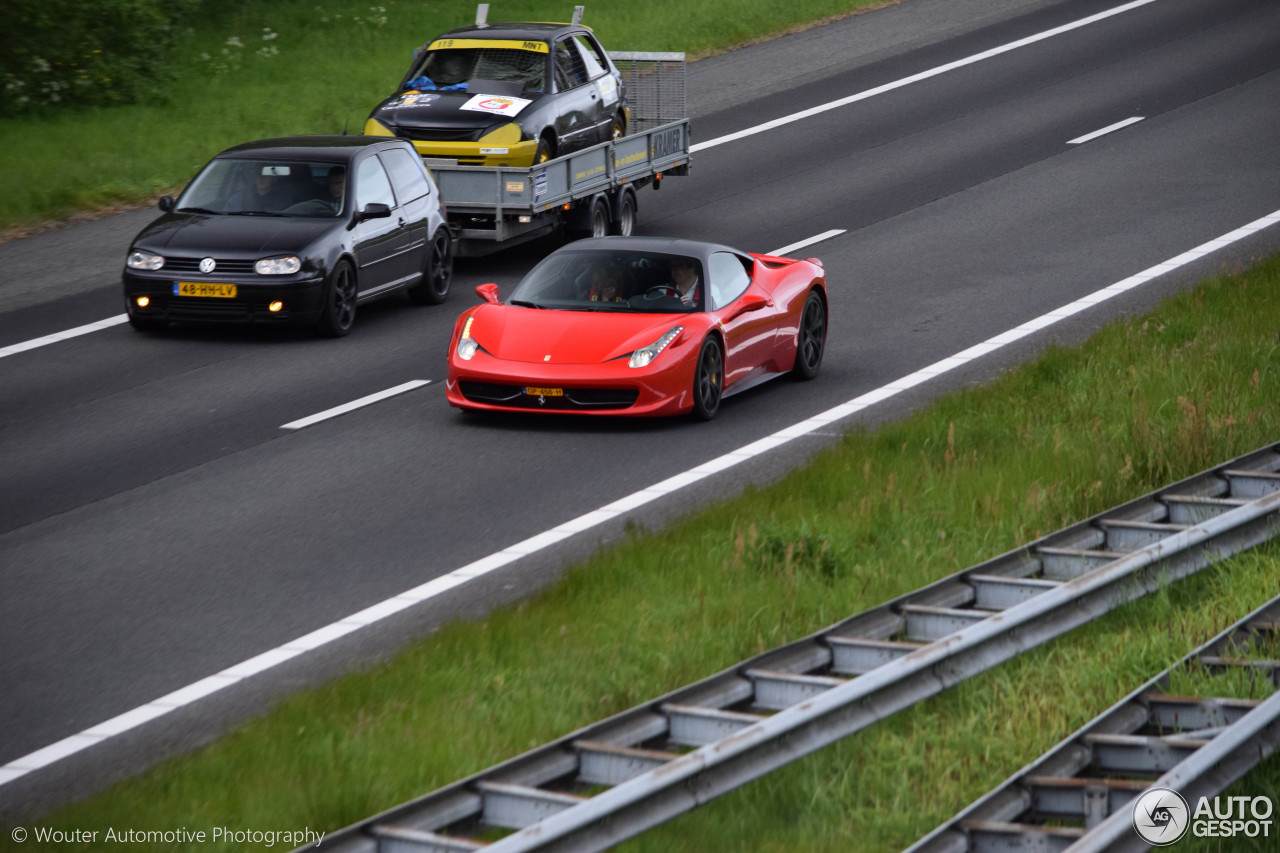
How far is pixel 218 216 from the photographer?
56.6ft

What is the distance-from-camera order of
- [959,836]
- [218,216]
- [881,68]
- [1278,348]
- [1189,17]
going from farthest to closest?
1. [1189,17]
2. [881,68]
3. [218,216]
4. [1278,348]
5. [959,836]

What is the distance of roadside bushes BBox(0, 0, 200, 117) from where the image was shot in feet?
89.0

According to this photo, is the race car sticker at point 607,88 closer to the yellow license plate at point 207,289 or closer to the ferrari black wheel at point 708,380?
the yellow license plate at point 207,289

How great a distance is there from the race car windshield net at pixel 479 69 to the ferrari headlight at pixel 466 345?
796 cm

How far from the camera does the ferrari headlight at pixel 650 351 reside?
13469mm

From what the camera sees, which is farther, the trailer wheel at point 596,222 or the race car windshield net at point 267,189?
the trailer wheel at point 596,222

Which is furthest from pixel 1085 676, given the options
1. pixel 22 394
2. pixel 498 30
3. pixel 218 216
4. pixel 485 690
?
pixel 498 30

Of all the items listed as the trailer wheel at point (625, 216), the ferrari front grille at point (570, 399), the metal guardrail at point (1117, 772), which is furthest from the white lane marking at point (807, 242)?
the metal guardrail at point (1117, 772)

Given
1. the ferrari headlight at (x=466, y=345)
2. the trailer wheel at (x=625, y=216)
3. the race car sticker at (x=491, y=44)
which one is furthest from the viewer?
the race car sticker at (x=491, y=44)

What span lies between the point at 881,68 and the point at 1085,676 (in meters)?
26.1

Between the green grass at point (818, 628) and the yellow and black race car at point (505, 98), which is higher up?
the yellow and black race car at point (505, 98)

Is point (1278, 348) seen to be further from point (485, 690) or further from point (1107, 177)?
point (1107, 177)

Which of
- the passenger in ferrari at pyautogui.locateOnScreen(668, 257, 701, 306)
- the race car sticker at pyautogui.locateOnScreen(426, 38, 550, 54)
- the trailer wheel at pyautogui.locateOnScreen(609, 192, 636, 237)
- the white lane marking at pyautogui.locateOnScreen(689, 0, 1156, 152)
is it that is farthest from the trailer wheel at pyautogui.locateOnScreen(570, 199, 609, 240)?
the passenger in ferrari at pyautogui.locateOnScreen(668, 257, 701, 306)

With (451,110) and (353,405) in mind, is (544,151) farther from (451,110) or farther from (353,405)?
(353,405)
